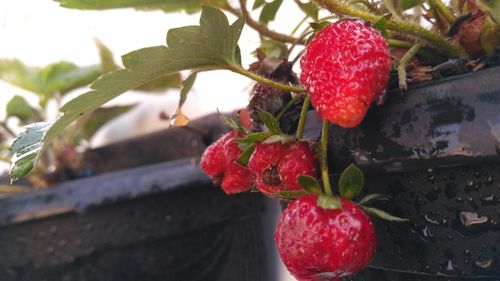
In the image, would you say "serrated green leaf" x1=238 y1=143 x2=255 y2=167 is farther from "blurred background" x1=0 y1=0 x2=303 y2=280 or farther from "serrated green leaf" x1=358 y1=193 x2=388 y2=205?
"blurred background" x1=0 y1=0 x2=303 y2=280

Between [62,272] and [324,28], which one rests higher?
[324,28]

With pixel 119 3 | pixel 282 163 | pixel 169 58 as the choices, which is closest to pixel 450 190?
pixel 282 163

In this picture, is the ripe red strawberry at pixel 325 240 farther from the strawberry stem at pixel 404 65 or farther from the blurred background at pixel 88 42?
the blurred background at pixel 88 42

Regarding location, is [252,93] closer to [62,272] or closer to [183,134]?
[62,272]

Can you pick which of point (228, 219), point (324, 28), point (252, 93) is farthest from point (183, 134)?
point (324, 28)

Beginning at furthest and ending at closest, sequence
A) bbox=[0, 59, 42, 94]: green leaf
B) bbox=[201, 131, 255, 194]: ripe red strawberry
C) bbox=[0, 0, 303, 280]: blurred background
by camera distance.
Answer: bbox=[0, 0, 303, 280]: blurred background < bbox=[0, 59, 42, 94]: green leaf < bbox=[201, 131, 255, 194]: ripe red strawberry

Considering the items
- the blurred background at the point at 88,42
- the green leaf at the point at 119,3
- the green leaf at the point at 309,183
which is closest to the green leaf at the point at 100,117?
the blurred background at the point at 88,42

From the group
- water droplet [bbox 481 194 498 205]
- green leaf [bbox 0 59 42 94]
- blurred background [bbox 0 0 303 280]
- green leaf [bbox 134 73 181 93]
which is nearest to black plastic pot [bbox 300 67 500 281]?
water droplet [bbox 481 194 498 205]
